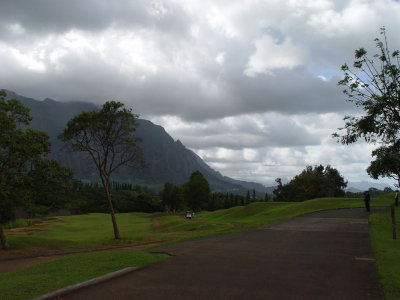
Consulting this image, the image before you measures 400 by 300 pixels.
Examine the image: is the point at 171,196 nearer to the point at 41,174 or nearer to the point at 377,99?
the point at 41,174

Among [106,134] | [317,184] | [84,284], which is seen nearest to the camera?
[84,284]

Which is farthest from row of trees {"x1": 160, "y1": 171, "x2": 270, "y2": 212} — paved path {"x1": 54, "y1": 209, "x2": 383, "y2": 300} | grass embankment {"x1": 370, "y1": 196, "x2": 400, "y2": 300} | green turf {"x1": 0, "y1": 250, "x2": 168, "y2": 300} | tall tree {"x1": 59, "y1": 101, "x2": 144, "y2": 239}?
green turf {"x1": 0, "y1": 250, "x2": 168, "y2": 300}

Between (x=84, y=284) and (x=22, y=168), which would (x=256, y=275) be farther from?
(x=22, y=168)

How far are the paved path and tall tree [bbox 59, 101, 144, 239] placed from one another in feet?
63.0

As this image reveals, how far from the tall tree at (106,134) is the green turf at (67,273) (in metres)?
19.8

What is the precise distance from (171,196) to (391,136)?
400 feet

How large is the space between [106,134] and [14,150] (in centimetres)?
962

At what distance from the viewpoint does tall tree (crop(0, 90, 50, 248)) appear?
22281 mm

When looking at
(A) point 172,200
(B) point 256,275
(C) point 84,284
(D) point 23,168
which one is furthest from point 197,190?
(C) point 84,284

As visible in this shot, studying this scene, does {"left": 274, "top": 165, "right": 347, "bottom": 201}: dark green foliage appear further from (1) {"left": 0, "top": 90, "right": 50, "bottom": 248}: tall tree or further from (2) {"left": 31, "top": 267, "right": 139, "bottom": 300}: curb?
(2) {"left": 31, "top": 267, "right": 139, "bottom": 300}: curb

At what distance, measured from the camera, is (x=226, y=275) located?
9.07 meters

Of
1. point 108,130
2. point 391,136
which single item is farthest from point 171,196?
point 391,136

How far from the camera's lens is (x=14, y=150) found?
2292cm

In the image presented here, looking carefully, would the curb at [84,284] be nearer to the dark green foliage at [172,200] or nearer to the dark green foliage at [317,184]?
the dark green foliage at [317,184]
